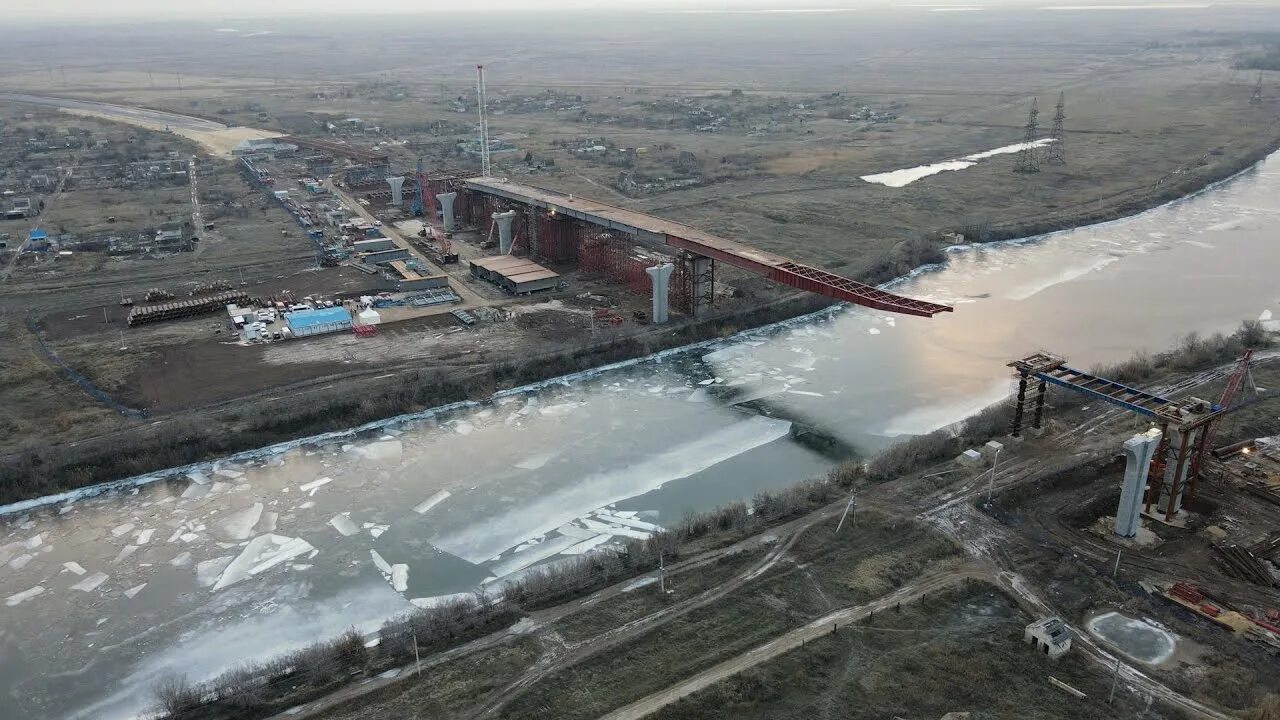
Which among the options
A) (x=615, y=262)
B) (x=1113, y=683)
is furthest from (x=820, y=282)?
(x=1113, y=683)

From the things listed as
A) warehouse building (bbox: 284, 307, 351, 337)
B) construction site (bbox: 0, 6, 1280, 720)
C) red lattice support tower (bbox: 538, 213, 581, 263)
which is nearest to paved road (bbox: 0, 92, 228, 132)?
construction site (bbox: 0, 6, 1280, 720)

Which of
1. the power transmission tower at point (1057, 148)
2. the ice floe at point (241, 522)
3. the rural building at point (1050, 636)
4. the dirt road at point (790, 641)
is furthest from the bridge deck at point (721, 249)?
the power transmission tower at point (1057, 148)

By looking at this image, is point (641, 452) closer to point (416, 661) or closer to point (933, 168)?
point (416, 661)

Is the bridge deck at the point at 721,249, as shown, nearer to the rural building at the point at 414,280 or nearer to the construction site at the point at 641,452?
the construction site at the point at 641,452

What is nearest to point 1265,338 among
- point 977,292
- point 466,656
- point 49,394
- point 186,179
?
point 977,292

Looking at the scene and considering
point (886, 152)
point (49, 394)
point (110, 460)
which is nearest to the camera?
point (110, 460)

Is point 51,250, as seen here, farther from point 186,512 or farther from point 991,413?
point 991,413
